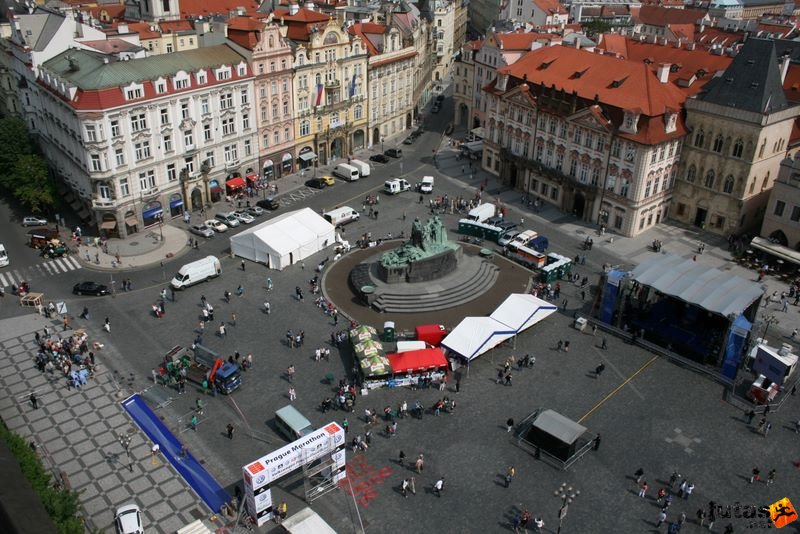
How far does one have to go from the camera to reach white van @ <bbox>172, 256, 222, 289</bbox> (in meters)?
77.5

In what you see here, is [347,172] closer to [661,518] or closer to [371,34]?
[371,34]

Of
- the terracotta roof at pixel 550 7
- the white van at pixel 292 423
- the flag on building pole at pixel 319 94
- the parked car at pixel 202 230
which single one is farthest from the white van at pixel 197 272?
the terracotta roof at pixel 550 7

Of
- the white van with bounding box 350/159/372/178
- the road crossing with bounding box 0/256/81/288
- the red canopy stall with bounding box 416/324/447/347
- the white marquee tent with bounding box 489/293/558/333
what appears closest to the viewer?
the red canopy stall with bounding box 416/324/447/347

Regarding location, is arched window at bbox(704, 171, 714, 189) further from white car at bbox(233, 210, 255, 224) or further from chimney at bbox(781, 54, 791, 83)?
white car at bbox(233, 210, 255, 224)

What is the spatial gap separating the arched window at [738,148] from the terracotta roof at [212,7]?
84483 millimetres

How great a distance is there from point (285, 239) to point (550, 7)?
4469 inches

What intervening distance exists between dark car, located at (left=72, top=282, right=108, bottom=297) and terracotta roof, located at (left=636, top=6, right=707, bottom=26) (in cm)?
14661

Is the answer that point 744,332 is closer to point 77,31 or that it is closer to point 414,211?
point 414,211

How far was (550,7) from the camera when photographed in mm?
168000

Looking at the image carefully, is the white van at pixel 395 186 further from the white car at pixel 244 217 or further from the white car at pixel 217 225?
the white car at pixel 217 225

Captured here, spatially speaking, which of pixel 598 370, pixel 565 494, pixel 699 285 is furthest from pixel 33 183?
pixel 699 285

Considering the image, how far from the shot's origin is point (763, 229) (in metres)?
87.8

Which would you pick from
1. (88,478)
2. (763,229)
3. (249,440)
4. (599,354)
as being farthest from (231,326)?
(763,229)

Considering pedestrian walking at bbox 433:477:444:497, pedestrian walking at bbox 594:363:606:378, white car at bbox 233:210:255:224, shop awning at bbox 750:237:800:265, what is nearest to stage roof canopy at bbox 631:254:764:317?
pedestrian walking at bbox 594:363:606:378
